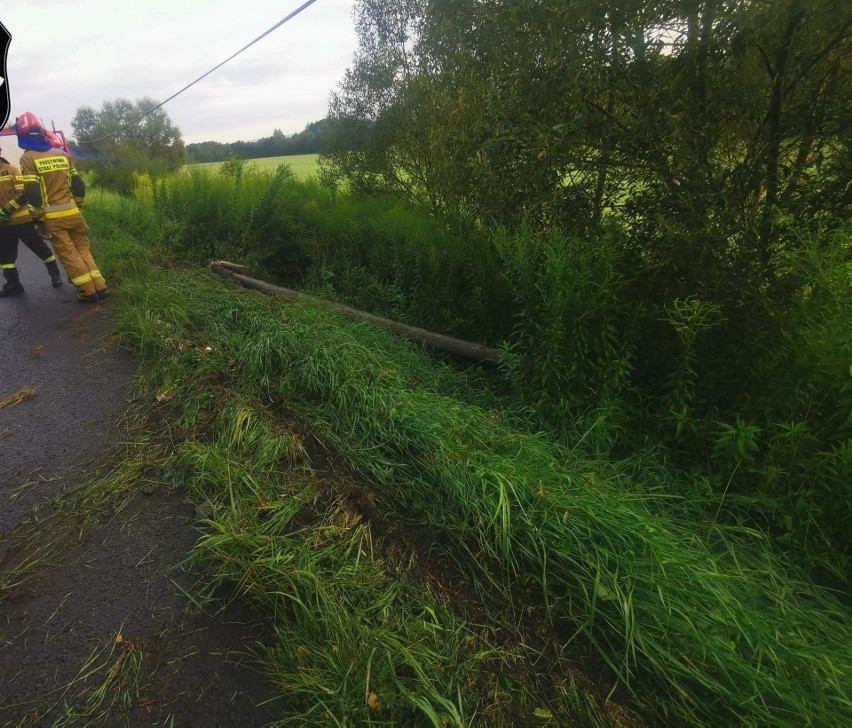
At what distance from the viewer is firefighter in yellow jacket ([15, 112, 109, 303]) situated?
20.6 feet

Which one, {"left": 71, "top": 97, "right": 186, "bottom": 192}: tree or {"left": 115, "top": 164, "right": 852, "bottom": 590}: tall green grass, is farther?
{"left": 71, "top": 97, "right": 186, "bottom": 192}: tree

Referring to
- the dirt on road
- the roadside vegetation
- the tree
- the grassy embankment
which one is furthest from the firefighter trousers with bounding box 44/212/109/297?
the tree

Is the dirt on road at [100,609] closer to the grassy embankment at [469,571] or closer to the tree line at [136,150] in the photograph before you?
the grassy embankment at [469,571]

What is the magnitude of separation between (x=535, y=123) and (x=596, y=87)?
489 mm

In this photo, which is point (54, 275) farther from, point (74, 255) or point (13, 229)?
point (74, 255)

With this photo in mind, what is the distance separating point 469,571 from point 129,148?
2204 centimetres

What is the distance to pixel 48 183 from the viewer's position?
639 cm

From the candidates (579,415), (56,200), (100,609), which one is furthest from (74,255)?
(579,415)

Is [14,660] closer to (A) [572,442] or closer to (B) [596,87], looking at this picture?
(A) [572,442]

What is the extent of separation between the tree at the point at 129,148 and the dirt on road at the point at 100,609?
1494 centimetres

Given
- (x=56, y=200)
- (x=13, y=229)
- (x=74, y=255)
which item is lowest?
(x=74, y=255)

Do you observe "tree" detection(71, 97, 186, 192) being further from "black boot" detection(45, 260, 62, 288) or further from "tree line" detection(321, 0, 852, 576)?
"tree line" detection(321, 0, 852, 576)

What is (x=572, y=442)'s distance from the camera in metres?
3.40

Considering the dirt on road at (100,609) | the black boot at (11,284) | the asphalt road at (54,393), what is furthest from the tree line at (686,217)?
the black boot at (11,284)
